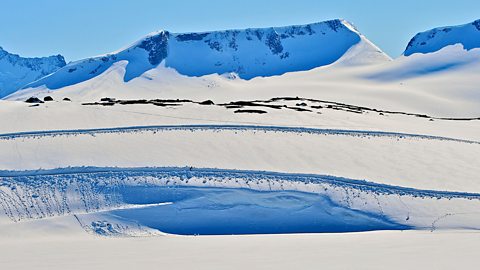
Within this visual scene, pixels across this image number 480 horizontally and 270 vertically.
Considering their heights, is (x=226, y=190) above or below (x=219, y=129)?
below

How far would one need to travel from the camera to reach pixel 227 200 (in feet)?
90.4

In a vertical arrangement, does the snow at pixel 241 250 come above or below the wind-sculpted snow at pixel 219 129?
below

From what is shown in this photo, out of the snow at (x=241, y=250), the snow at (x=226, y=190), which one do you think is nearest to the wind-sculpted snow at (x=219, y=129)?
the snow at (x=226, y=190)

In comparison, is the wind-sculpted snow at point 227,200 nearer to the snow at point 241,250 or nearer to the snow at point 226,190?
the snow at point 226,190

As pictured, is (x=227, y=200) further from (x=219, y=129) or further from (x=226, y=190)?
(x=219, y=129)

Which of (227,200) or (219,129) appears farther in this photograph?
(219,129)

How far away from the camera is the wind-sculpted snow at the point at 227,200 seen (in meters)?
26.2

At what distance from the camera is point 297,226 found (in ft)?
86.2

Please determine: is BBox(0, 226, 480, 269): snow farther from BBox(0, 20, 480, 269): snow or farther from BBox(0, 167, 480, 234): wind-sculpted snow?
BBox(0, 167, 480, 234): wind-sculpted snow

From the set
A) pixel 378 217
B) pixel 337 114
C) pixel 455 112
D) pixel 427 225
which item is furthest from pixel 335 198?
pixel 455 112

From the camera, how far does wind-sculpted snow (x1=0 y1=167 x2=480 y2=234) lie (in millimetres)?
26203

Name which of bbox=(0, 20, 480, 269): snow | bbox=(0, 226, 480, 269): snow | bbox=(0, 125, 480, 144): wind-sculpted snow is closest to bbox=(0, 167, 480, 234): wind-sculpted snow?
bbox=(0, 20, 480, 269): snow

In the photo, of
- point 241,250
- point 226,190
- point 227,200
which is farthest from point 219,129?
point 241,250

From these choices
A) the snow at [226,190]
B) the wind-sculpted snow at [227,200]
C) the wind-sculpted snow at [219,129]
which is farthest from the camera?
the wind-sculpted snow at [219,129]
